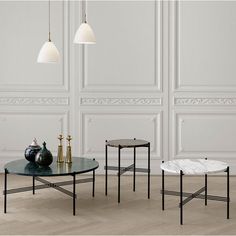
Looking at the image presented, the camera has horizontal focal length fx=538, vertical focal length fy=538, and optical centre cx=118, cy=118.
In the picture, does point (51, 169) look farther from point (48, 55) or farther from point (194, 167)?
point (194, 167)

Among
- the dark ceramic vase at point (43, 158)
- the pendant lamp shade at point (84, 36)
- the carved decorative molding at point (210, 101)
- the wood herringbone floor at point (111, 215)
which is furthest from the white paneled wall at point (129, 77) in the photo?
the dark ceramic vase at point (43, 158)

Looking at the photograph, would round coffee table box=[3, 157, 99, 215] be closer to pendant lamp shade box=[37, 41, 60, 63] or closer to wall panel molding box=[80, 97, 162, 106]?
pendant lamp shade box=[37, 41, 60, 63]

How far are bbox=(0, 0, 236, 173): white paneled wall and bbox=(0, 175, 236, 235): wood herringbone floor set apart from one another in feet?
3.23

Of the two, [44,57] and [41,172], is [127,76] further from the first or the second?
[41,172]

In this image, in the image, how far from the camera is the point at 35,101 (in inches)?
262

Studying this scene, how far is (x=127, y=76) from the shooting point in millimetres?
6633

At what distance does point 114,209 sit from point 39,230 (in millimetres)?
893

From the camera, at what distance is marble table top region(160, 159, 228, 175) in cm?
446

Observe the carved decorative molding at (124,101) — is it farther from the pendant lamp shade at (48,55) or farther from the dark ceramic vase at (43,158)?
the dark ceramic vase at (43,158)

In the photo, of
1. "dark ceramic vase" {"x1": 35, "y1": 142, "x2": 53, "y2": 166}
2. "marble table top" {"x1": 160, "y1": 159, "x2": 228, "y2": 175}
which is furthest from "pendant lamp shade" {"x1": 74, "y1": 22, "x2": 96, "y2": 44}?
"marble table top" {"x1": 160, "y1": 159, "x2": 228, "y2": 175}

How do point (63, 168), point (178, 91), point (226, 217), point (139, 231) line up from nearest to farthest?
point (139, 231) → point (226, 217) → point (63, 168) → point (178, 91)

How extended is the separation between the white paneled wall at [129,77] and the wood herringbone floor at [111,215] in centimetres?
98

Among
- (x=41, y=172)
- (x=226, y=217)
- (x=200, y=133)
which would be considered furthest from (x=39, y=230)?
(x=200, y=133)

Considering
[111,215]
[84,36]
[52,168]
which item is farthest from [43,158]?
[84,36]
